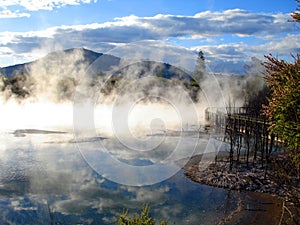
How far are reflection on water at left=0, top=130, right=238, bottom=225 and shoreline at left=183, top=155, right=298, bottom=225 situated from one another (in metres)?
0.49

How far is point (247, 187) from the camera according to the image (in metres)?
14.4

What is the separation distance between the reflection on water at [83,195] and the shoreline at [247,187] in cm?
49

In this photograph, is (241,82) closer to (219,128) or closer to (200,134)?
(219,128)

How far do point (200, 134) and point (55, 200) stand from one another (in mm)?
16584

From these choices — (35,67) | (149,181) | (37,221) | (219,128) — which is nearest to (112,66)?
(149,181)

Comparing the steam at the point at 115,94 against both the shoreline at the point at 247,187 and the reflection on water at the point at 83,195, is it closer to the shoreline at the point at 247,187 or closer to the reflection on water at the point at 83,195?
the shoreline at the point at 247,187

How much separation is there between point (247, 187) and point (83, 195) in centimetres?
691

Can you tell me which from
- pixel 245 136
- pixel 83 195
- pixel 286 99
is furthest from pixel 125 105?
pixel 286 99

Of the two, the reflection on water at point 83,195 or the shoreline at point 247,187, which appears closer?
the reflection on water at point 83,195

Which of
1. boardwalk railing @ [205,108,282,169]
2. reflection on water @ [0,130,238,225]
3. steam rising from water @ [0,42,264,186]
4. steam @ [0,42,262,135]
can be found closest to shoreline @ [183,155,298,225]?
reflection on water @ [0,130,238,225]

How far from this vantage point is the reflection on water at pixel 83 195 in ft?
36.0

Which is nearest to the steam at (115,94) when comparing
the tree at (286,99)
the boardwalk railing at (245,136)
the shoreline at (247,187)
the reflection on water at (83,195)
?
the boardwalk railing at (245,136)

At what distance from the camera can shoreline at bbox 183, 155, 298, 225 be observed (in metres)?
11.5

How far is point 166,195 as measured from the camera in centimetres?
1320
